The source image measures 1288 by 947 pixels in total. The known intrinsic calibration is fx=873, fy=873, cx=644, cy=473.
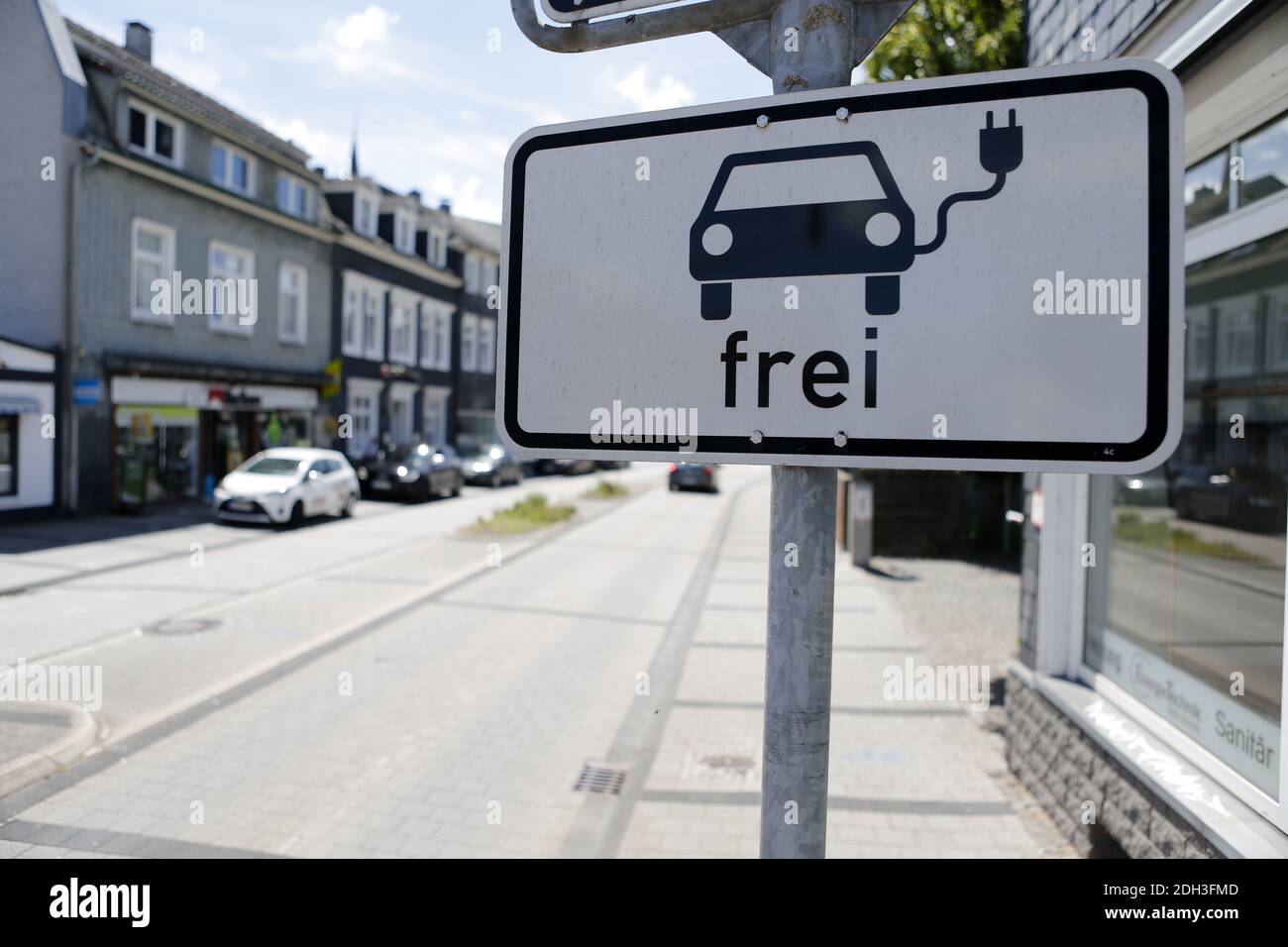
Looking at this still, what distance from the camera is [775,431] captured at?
127 cm

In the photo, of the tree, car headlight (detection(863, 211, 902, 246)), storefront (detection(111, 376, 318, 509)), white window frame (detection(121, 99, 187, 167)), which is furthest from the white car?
car headlight (detection(863, 211, 902, 246))

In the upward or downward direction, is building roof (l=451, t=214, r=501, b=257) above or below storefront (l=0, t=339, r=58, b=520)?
above

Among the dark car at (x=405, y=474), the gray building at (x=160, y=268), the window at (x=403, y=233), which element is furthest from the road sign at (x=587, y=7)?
the window at (x=403, y=233)

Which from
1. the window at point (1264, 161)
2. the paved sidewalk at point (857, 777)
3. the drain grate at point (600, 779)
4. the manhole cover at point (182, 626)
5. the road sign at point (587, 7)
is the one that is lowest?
the drain grate at point (600, 779)

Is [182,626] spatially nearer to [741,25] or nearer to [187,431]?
[741,25]

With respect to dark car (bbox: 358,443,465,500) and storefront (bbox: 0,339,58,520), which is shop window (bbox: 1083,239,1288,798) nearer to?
storefront (bbox: 0,339,58,520)

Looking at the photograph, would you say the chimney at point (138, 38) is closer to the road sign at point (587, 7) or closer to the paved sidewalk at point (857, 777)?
the paved sidewalk at point (857, 777)

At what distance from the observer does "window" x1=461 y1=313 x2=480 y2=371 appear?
39594 millimetres

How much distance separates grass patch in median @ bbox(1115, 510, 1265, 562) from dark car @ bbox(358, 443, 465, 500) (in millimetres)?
21947

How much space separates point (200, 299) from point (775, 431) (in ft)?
79.3

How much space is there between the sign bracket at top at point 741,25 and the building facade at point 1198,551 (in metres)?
2.82

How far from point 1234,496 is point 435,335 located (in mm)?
35599

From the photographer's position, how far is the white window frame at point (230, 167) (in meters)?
21.9
